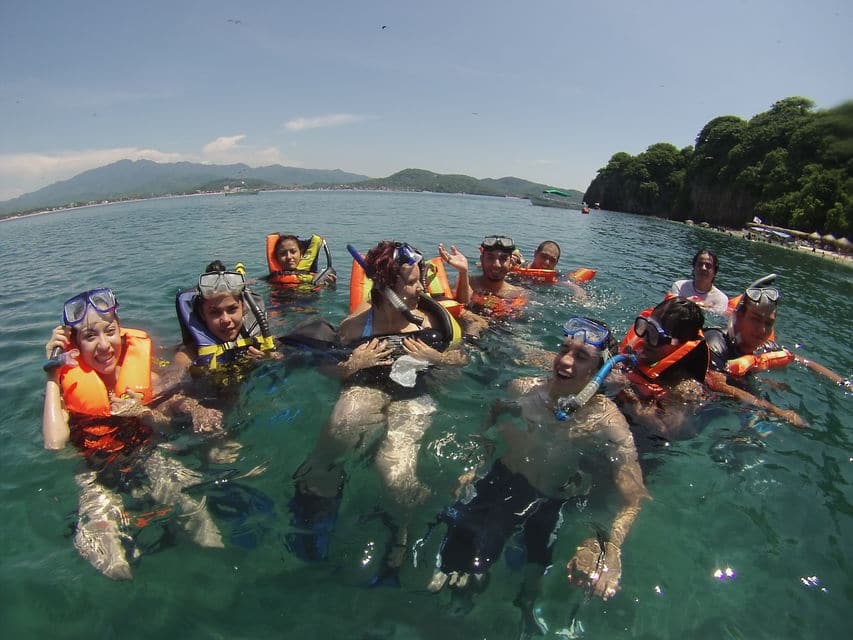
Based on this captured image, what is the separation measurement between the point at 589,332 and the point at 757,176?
180 feet

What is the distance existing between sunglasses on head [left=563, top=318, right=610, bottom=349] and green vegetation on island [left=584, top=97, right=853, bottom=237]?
26.8 m

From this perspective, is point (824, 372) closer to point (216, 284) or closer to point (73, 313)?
point (216, 284)

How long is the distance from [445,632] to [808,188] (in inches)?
1849

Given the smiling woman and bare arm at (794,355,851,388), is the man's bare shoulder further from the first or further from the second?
bare arm at (794,355,851,388)

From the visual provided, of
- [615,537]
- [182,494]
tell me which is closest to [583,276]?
[615,537]

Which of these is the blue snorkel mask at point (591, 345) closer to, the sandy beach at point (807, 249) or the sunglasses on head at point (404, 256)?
the sunglasses on head at point (404, 256)

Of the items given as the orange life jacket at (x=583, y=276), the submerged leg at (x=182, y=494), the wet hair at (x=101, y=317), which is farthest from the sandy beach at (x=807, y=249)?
the wet hair at (x=101, y=317)

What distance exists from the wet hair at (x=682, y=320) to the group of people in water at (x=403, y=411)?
0.05 feet

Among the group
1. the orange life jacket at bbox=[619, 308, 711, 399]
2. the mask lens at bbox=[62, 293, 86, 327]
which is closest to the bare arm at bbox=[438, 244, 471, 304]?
the orange life jacket at bbox=[619, 308, 711, 399]

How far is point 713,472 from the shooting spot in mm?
3912

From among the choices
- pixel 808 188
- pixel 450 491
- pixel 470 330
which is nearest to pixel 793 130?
pixel 808 188

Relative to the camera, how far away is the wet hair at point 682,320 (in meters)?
4.18

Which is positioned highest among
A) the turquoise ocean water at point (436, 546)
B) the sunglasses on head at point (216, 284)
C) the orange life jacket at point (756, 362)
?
the sunglasses on head at point (216, 284)

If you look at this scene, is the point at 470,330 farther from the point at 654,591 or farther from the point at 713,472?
the point at 654,591
